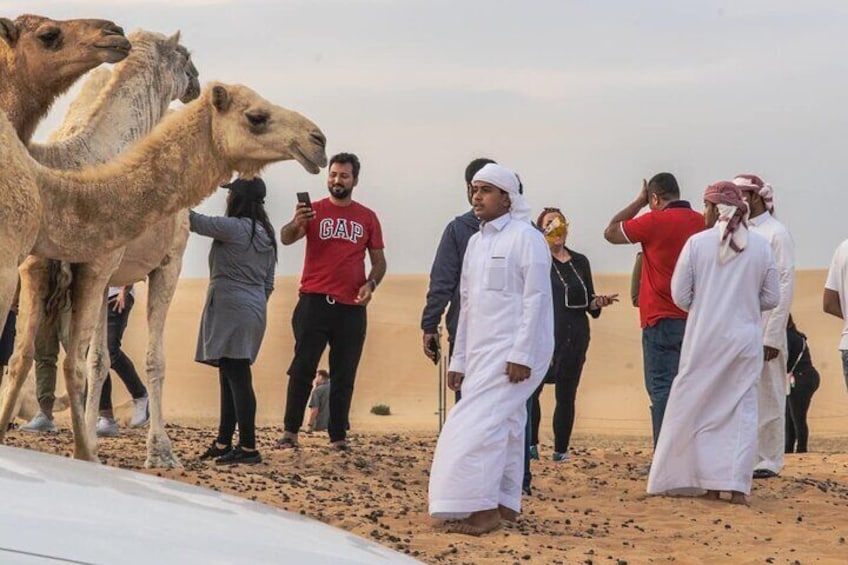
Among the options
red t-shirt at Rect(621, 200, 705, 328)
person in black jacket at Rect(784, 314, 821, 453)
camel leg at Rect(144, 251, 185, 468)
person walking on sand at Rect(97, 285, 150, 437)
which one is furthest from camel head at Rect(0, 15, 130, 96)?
person in black jacket at Rect(784, 314, 821, 453)

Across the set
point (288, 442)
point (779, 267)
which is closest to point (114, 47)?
point (288, 442)

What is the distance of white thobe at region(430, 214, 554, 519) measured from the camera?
30.8ft

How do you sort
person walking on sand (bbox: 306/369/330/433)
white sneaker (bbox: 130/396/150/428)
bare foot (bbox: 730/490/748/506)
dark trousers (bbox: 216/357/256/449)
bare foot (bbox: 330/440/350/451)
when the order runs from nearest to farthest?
1. bare foot (bbox: 730/490/748/506)
2. dark trousers (bbox: 216/357/256/449)
3. bare foot (bbox: 330/440/350/451)
4. white sneaker (bbox: 130/396/150/428)
5. person walking on sand (bbox: 306/369/330/433)

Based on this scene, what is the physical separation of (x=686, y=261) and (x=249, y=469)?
3.08 metres

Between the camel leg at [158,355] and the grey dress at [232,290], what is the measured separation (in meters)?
0.26

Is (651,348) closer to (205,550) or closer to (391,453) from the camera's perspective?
(391,453)

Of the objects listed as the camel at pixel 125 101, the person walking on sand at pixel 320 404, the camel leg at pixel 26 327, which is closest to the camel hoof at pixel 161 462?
the camel leg at pixel 26 327

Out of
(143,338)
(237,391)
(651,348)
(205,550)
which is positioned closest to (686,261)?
(651,348)

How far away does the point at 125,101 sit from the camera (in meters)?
11.0

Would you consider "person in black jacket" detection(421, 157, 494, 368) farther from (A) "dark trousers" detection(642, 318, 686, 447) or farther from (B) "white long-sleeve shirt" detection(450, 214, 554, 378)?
(A) "dark trousers" detection(642, 318, 686, 447)

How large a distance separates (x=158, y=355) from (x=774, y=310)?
424 cm

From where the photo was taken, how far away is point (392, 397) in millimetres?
→ 37500

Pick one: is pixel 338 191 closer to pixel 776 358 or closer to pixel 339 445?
pixel 339 445

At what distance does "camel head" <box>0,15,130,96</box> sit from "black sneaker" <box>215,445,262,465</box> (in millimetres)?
2766
